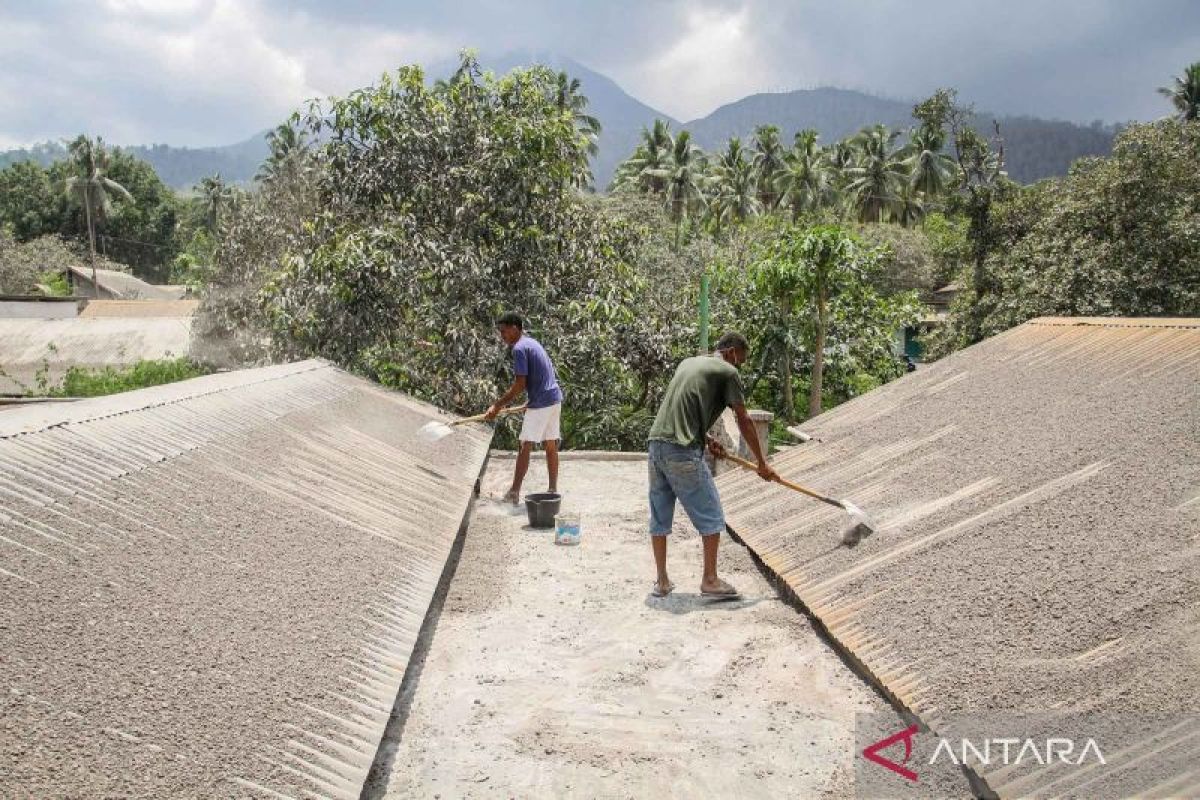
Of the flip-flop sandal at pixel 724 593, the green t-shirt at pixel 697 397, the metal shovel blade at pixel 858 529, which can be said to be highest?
the green t-shirt at pixel 697 397

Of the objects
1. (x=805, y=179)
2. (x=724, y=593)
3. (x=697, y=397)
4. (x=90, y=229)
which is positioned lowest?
(x=724, y=593)

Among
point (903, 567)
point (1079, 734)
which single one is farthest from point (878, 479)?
point (1079, 734)

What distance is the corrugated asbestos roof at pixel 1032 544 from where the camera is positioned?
358 cm

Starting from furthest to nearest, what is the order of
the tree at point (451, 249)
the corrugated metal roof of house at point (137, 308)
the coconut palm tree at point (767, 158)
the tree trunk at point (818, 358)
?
the coconut palm tree at point (767, 158), the corrugated metal roof of house at point (137, 308), the tree trunk at point (818, 358), the tree at point (451, 249)

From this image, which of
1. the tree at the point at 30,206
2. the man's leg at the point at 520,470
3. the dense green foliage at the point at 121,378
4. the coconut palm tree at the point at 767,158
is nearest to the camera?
the man's leg at the point at 520,470

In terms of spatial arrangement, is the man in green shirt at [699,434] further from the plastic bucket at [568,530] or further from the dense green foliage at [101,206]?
Answer: the dense green foliage at [101,206]

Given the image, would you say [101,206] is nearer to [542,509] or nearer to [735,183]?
[735,183]

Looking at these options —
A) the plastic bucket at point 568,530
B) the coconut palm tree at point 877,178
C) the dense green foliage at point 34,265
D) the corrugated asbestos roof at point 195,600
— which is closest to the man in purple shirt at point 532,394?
the plastic bucket at point 568,530

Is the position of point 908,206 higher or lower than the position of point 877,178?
lower

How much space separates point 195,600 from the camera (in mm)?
3701

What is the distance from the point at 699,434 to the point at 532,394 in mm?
3151

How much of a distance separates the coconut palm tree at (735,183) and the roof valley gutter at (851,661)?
41100mm

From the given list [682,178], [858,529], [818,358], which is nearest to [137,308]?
[818,358]

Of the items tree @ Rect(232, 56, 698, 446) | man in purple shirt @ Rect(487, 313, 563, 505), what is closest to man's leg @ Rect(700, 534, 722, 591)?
man in purple shirt @ Rect(487, 313, 563, 505)
